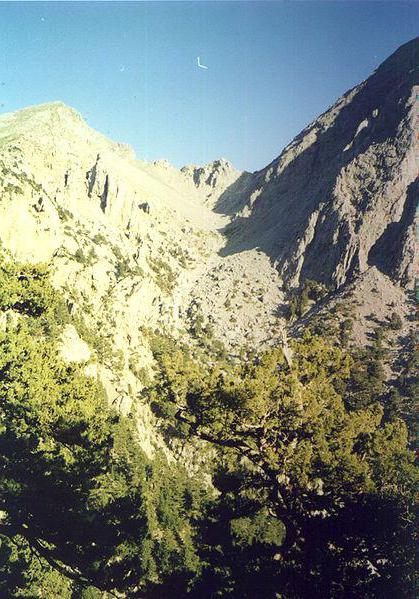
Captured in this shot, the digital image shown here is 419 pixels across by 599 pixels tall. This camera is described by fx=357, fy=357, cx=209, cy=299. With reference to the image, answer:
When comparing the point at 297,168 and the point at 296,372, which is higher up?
the point at 297,168

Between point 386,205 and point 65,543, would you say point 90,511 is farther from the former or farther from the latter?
point 386,205

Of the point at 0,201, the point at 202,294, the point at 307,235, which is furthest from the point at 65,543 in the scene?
the point at 307,235

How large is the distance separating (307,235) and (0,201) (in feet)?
207

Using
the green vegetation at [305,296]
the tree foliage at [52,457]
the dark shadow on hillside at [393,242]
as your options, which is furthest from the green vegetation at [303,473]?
the dark shadow on hillside at [393,242]

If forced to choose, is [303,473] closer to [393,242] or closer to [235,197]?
[393,242]

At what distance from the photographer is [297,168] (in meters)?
116

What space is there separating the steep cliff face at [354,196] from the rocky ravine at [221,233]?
344 millimetres

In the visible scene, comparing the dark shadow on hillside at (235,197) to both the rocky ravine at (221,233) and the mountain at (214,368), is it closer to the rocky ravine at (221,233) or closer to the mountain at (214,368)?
the mountain at (214,368)

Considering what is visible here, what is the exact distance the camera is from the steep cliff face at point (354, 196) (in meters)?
76.1

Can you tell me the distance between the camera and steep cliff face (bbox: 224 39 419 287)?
7612 cm

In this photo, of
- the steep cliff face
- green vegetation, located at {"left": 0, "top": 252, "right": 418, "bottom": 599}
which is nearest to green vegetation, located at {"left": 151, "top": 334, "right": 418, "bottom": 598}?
green vegetation, located at {"left": 0, "top": 252, "right": 418, "bottom": 599}

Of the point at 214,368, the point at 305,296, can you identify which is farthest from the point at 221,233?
the point at 214,368

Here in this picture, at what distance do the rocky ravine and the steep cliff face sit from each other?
0.34 meters

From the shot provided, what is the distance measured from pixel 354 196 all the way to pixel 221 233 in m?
47.3
